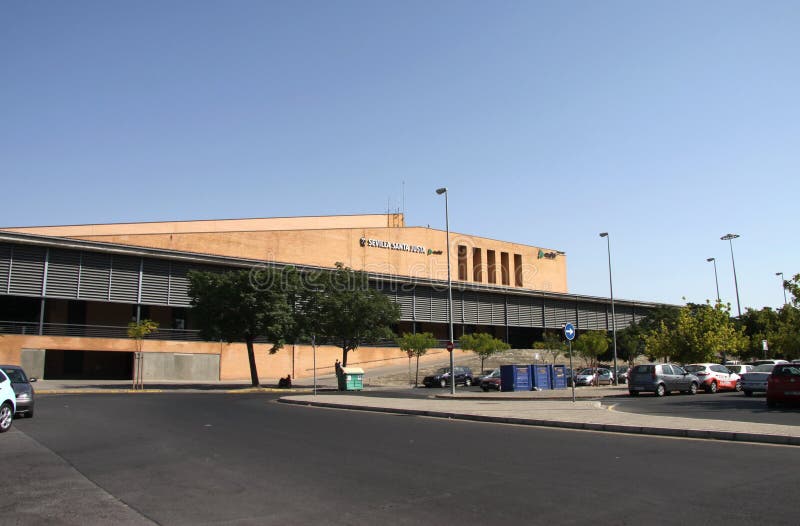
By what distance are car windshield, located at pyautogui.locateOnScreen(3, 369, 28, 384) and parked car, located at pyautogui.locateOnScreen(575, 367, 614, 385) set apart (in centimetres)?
3215

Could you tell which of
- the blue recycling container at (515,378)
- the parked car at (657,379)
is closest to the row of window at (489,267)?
the blue recycling container at (515,378)

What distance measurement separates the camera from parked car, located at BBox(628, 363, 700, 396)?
2764 centimetres

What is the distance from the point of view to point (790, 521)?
608 cm

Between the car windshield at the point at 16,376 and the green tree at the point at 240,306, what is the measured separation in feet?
66.4

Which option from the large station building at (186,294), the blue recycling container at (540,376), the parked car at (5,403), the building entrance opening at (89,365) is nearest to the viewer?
the parked car at (5,403)

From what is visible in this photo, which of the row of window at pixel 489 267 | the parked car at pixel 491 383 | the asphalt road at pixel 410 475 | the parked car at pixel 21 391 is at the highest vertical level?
the row of window at pixel 489 267

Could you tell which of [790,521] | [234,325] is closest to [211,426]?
[790,521]

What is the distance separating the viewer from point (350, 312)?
4431cm

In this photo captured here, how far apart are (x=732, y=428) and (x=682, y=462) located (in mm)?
4511

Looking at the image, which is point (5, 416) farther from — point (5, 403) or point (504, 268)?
point (504, 268)

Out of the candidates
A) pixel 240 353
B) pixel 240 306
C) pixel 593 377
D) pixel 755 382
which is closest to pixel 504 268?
pixel 593 377

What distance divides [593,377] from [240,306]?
2295 cm

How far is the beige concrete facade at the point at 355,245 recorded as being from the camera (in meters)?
52.8

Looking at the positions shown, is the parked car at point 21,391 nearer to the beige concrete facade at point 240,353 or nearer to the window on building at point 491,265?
the beige concrete facade at point 240,353
